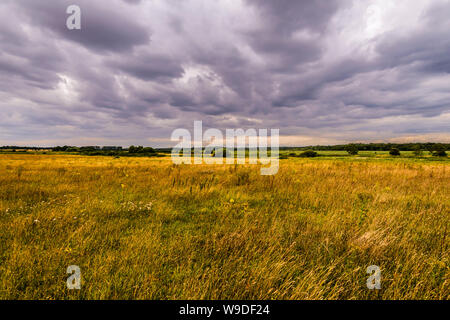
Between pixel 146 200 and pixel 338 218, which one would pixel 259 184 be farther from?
pixel 146 200

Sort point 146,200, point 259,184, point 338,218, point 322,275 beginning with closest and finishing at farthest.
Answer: point 322,275 → point 338,218 → point 146,200 → point 259,184

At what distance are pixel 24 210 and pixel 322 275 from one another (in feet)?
21.4

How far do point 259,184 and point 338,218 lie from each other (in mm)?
3764

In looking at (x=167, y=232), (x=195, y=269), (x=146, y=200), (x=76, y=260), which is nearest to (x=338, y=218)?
(x=195, y=269)

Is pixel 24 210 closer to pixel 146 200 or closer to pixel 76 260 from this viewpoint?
pixel 146 200

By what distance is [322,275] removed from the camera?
2.27 meters

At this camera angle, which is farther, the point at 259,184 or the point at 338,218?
the point at 259,184

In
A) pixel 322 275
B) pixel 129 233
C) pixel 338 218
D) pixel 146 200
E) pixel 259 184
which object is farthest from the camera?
pixel 259 184

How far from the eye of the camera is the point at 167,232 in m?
3.38

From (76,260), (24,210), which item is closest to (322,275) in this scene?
(76,260)
